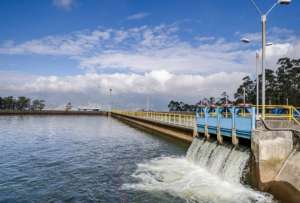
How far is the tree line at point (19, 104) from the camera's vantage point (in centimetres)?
17325

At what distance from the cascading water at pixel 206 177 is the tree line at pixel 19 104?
6695 inches

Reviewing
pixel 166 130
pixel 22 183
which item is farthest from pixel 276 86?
pixel 22 183

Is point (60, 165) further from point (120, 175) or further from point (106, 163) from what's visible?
point (120, 175)

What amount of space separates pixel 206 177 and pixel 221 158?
4.70ft

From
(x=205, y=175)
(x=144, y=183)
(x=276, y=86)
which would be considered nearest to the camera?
(x=144, y=183)

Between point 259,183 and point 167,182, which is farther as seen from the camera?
point 167,182

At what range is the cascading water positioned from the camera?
44.7 ft

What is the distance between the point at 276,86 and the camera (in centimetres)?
7556

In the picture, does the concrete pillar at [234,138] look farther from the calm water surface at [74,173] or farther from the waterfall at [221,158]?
the calm water surface at [74,173]

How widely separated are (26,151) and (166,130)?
1925 cm

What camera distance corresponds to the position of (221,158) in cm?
1786

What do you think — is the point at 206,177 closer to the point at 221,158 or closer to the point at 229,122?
the point at 221,158

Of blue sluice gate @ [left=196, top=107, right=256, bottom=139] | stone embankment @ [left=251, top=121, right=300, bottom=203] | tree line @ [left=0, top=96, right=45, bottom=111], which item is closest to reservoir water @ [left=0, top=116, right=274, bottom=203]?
stone embankment @ [left=251, top=121, right=300, bottom=203]

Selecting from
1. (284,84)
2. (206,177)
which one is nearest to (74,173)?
(206,177)
